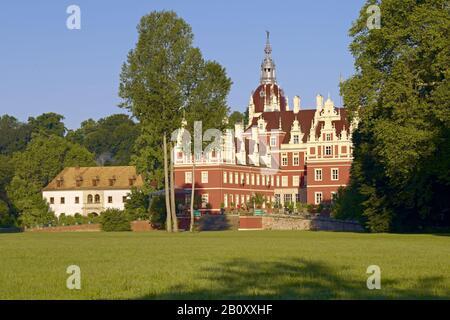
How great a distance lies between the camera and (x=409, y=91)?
59.8m

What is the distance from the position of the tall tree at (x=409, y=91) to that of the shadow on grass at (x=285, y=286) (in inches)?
1293

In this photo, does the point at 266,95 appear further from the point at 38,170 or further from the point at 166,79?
the point at 166,79

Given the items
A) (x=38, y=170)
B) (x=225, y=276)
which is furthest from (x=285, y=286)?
(x=38, y=170)

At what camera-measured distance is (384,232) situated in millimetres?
74750

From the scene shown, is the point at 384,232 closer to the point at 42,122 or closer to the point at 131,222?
the point at 131,222

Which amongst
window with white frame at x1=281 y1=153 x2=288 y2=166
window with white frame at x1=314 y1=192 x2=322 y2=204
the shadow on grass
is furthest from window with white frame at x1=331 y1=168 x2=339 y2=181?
the shadow on grass

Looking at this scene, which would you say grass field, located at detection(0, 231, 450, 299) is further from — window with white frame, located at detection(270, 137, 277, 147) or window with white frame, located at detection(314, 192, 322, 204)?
window with white frame, located at detection(270, 137, 277, 147)

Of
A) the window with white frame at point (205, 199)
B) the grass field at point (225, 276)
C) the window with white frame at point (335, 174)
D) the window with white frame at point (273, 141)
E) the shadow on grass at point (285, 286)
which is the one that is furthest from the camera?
the window with white frame at point (273, 141)

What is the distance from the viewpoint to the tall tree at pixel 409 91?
58.5m

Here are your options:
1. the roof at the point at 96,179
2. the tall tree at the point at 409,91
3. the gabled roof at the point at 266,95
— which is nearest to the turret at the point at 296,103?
the gabled roof at the point at 266,95

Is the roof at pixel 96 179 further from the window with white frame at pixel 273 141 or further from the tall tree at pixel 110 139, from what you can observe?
the tall tree at pixel 110 139

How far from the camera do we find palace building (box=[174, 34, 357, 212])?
120 m
